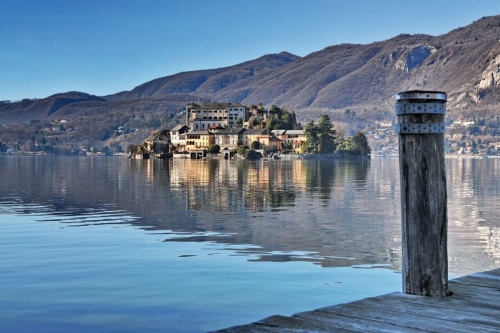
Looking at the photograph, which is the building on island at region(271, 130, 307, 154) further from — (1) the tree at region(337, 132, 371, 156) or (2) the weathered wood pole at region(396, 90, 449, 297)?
(2) the weathered wood pole at region(396, 90, 449, 297)

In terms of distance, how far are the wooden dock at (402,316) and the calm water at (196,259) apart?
4.33 meters

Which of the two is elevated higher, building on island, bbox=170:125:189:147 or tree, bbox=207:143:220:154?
building on island, bbox=170:125:189:147

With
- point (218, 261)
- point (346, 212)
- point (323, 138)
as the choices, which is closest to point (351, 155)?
point (323, 138)

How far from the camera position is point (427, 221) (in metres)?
7.18

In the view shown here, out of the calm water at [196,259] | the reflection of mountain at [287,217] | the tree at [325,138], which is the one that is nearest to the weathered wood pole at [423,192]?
the calm water at [196,259]

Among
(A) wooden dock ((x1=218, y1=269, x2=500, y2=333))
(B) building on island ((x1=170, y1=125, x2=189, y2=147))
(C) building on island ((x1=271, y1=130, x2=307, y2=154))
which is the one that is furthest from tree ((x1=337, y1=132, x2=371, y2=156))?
(A) wooden dock ((x1=218, y1=269, x2=500, y2=333))

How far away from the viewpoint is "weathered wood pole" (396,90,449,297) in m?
7.17

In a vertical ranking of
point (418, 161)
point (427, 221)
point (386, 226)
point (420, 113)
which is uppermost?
point (420, 113)

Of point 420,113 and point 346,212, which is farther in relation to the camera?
point 346,212

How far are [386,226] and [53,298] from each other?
14.6 meters

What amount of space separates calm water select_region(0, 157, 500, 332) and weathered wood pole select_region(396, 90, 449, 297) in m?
4.12

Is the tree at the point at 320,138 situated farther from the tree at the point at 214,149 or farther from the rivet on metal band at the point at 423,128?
the rivet on metal band at the point at 423,128

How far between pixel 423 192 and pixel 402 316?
1.59 meters

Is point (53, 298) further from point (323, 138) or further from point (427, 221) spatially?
Answer: point (323, 138)
